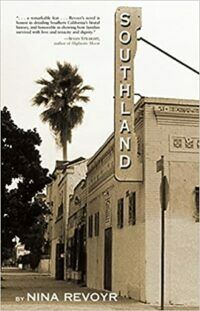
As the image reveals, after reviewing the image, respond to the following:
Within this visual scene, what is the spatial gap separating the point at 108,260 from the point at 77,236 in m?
10.7

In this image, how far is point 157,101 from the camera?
864 inches

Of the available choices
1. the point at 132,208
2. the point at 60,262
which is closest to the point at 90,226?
Result: the point at 132,208

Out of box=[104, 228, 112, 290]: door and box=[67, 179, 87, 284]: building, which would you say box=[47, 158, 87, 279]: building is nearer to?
box=[67, 179, 87, 284]: building

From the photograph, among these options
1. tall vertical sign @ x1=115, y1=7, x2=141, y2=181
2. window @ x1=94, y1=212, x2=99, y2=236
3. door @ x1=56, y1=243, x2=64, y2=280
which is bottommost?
door @ x1=56, y1=243, x2=64, y2=280

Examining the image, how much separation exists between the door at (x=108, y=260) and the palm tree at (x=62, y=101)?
16.6ft

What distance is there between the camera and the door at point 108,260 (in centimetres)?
2678

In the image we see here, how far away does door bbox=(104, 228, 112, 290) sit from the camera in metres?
26.8

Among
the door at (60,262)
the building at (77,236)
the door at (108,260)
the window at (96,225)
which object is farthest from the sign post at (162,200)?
the door at (60,262)

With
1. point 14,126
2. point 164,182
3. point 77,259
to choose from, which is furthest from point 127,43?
point 77,259

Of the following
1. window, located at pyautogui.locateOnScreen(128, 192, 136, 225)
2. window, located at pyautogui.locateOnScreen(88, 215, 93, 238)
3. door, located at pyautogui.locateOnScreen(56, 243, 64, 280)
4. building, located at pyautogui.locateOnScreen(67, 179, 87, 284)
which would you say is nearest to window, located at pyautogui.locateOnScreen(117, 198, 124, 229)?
window, located at pyautogui.locateOnScreen(128, 192, 136, 225)

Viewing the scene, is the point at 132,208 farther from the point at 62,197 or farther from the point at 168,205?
the point at 62,197

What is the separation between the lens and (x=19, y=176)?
91.9 ft

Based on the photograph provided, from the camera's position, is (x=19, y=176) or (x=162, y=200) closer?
(x=162, y=200)

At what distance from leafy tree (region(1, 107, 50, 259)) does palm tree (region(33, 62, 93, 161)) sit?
1.40 meters
